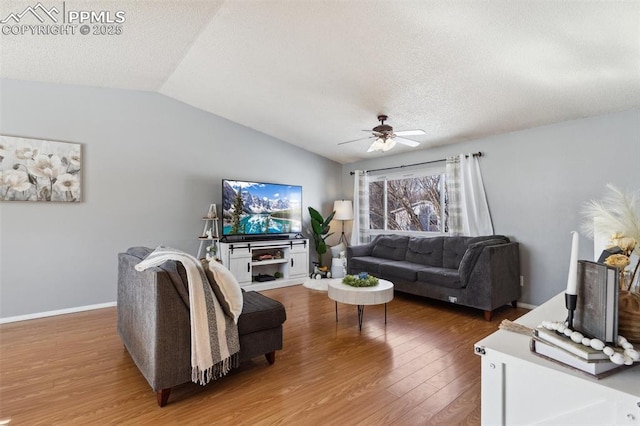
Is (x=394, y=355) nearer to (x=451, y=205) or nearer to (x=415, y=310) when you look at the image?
(x=415, y=310)

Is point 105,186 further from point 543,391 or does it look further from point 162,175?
point 543,391

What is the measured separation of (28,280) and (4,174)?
3.96 ft

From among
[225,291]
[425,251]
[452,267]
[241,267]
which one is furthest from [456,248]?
[225,291]

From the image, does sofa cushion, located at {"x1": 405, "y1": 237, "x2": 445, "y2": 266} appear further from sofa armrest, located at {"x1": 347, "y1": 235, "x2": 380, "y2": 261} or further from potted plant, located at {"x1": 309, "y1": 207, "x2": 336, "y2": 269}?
potted plant, located at {"x1": 309, "y1": 207, "x2": 336, "y2": 269}

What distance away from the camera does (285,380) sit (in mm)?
2119

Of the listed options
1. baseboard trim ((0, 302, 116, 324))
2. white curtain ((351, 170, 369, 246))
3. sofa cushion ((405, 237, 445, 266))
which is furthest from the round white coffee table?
baseboard trim ((0, 302, 116, 324))

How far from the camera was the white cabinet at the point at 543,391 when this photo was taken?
30.3 inches

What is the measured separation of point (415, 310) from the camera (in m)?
3.72

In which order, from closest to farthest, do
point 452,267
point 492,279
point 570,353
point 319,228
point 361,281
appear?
1. point 570,353
2. point 361,281
3. point 492,279
4. point 452,267
5. point 319,228

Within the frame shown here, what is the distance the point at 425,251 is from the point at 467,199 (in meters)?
0.95

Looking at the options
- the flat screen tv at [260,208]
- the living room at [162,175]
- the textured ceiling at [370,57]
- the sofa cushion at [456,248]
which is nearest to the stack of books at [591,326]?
the textured ceiling at [370,57]

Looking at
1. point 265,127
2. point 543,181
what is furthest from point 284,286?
point 543,181

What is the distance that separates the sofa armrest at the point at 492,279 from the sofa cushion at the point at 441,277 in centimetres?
14

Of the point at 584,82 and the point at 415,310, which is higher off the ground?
the point at 584,82
